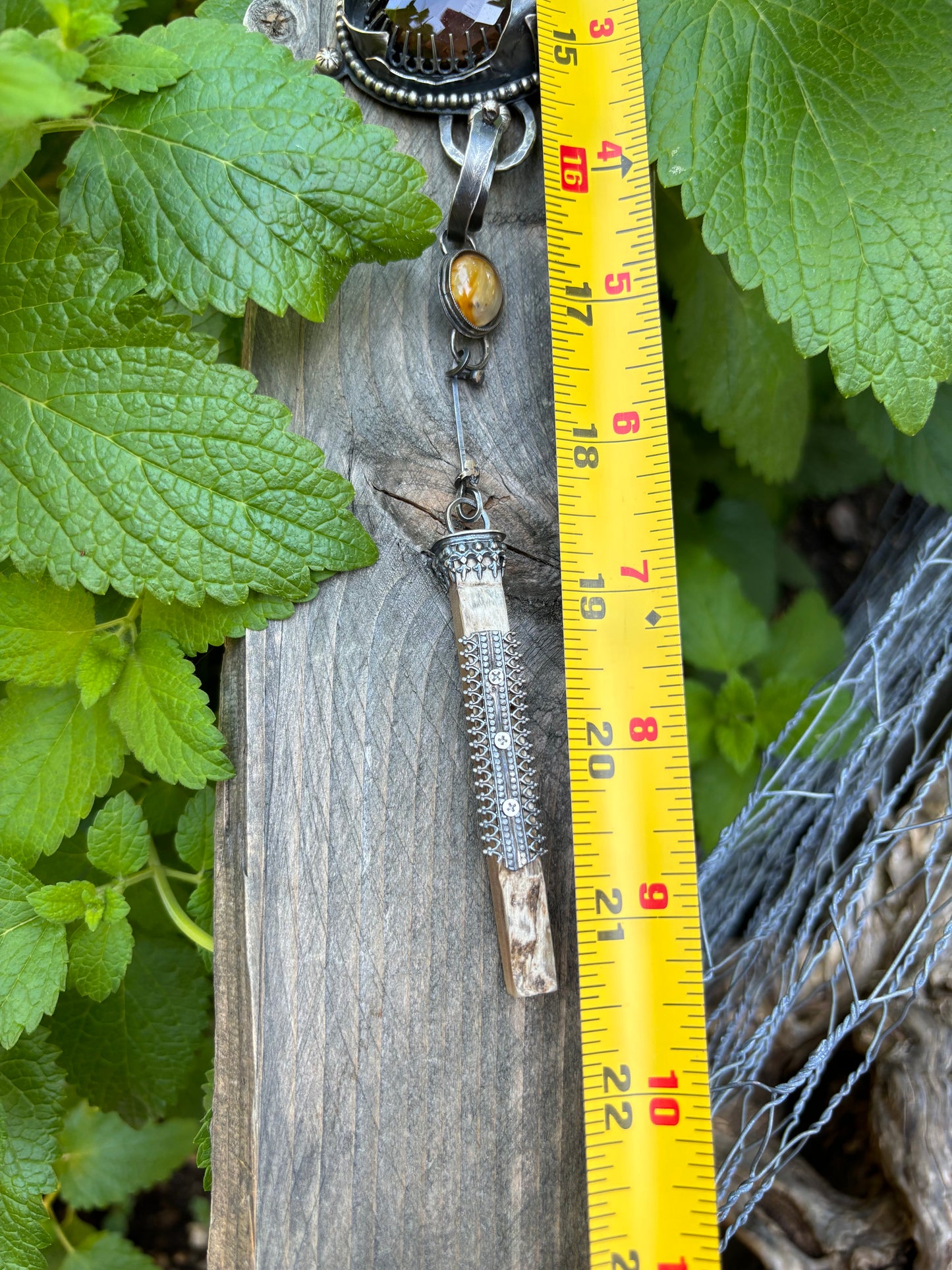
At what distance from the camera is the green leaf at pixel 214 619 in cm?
105

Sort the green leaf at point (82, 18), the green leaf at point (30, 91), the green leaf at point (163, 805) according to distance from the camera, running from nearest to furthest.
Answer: the green leaf at point (30, 91), the green leaf at point (82, 18), the green leaf at point (163, 805)

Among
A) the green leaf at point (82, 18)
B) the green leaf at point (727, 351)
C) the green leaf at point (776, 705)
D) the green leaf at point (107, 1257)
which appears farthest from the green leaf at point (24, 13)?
the green leaf at point (107, 1257)

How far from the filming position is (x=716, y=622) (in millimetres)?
1655

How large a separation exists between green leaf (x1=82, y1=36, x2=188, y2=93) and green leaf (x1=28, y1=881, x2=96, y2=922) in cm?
92

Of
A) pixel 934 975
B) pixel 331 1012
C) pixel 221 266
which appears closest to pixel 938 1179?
pixel 934 975

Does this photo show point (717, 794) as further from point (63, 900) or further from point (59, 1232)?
point (59, 1232)

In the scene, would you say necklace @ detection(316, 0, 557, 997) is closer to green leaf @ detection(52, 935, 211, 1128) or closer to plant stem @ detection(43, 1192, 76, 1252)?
green leaf @ detection(52, 935, 211, 1128)

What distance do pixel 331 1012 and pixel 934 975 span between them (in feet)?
2.57

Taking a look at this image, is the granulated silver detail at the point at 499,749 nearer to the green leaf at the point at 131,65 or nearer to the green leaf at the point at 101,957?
the green leaf at the point at 101,957

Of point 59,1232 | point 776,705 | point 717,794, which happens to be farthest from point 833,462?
point 59,1232

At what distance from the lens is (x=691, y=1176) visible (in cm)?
97

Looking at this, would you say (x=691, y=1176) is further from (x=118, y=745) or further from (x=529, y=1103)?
(x=118, y=745)

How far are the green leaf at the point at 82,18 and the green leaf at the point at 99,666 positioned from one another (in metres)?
0.65

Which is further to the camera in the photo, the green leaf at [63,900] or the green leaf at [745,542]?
the green leaf at [745,542]
